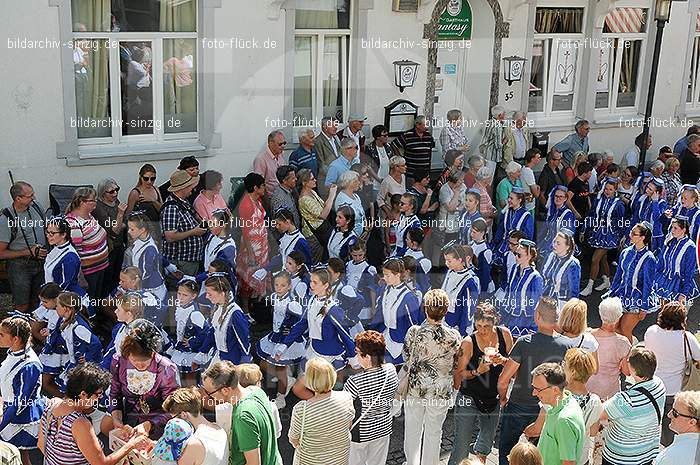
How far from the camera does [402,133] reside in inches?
477

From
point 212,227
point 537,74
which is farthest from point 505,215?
point 537,74

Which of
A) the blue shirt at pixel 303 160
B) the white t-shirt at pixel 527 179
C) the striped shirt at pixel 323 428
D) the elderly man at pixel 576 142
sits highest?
the elderly man at pixel 576 142

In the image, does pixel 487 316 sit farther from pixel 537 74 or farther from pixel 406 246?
pixel 537 74

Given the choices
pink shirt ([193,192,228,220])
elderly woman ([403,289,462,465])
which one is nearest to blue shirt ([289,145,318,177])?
pink shirt ([193,192,228,220])

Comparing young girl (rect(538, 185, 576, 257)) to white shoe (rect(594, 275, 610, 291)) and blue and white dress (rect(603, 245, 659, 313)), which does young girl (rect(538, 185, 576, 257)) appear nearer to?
white shoe (rect(594, 275, 610, 291))

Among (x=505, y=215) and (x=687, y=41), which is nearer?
(x=505, y=215)

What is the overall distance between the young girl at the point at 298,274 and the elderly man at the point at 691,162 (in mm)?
7512

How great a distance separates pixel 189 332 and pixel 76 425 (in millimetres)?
2003

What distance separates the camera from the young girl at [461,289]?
7.78 metres

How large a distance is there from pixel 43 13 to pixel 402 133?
4758 millimetres

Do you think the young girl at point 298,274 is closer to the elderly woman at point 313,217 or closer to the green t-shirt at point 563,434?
the elderly woman at point 313,217

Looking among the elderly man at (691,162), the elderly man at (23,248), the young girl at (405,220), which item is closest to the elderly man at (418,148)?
the young girl at (405,220)

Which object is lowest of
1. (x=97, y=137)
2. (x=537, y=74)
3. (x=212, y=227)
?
(x=212, y=227)

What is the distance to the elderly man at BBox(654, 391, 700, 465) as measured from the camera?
207 inches
